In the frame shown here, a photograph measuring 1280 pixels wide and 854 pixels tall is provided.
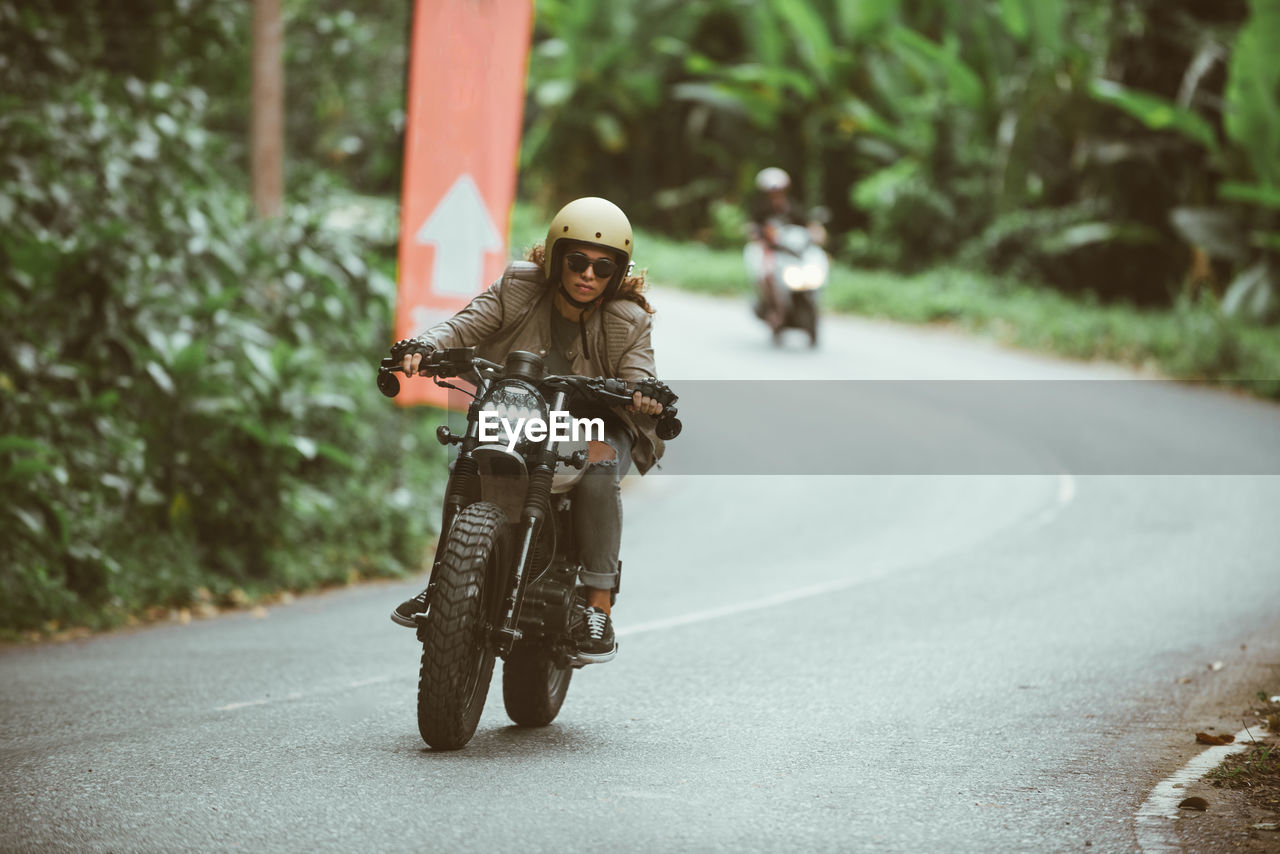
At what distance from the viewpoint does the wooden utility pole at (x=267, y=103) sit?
14.5 m

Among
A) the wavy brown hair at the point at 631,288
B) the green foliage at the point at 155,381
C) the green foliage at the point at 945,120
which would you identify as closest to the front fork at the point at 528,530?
the wavy brown hair at the point at 631,288

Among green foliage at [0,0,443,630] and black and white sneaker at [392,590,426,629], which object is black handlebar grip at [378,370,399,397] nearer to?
black and white sneaker at [392,590,426,629]

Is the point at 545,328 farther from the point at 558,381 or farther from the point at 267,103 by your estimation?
the point at 267,103

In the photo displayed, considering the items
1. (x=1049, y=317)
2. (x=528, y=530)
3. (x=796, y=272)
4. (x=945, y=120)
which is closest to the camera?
(x=528, y=530)

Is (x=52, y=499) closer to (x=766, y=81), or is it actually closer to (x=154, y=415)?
(x=154, y=415)

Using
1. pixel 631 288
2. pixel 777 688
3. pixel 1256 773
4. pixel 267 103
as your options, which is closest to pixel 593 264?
pixel 631 288

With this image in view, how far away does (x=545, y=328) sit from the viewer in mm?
6270

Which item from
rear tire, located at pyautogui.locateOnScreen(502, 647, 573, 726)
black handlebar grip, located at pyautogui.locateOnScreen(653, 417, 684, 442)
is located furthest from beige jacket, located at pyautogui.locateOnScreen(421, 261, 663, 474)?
rear tire, located at pyautogui.locateOnScreen(502, 647, 573, 726)

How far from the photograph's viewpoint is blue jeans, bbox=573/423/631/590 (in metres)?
6.08

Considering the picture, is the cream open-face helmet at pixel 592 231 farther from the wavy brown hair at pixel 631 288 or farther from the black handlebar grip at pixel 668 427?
the black handlebar grip at pixel 668 427

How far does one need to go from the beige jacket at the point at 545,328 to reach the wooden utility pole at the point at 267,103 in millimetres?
9176

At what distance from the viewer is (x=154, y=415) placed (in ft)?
36.2

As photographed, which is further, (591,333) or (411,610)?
(591,333)

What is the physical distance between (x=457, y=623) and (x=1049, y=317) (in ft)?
66.2
